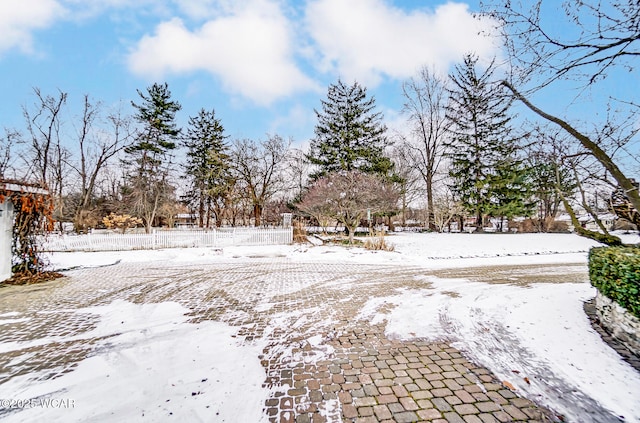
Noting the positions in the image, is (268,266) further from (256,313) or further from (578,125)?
(578,125)

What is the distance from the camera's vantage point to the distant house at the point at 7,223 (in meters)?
6.06

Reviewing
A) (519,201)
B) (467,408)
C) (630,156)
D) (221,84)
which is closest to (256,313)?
(467,408)

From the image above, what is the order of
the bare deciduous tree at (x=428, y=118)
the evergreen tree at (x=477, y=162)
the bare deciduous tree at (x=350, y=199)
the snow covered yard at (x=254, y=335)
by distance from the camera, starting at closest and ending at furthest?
the snow covered yard at (x=254, y=335) → the bare deciduous tree at (x=350, y=199) → the evergreen tree at (x=477, y=162) → the bare deciduous tree at (x=428, y=118)

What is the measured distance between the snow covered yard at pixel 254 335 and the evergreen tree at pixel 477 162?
15.6 meters

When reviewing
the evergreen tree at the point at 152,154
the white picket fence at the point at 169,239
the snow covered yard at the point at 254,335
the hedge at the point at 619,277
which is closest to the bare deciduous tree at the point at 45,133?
the evergreen tree at the point at 152,154

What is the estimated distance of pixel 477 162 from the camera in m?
21.7

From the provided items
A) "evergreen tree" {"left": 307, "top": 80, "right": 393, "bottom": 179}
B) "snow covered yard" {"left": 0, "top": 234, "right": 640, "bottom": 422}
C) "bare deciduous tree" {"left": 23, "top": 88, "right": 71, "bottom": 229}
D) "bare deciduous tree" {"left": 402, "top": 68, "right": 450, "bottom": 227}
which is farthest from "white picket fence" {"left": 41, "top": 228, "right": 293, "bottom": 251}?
"bare deciduous tree" {"left": 402, "top": 68, "right": 450, "bottom": 227}

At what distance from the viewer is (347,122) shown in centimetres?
2248

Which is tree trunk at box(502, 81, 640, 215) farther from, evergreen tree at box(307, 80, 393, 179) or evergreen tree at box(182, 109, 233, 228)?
evergreen tree at box(182, 109, 233, 228)

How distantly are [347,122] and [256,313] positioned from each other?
20684 millimetres

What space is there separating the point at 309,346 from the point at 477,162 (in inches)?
921

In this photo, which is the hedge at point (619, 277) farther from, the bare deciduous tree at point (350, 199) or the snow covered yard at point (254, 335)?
the bare deciduous tree at point (350, 199)

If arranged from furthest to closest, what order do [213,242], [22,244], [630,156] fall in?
[213,242] < [22,244] < [630,156]

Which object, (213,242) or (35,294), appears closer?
(35,294)
